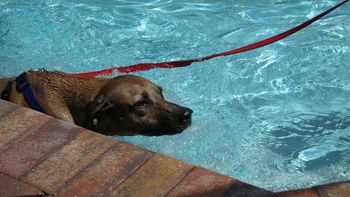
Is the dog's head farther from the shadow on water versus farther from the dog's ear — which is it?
Answer: the shadow on water

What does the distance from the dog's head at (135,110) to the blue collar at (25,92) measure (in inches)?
18.2

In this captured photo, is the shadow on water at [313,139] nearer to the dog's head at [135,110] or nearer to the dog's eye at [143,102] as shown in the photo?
the dog's head at [135,110]

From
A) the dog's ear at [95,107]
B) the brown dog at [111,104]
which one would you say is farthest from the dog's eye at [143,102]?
the dog's ear at [95,107]

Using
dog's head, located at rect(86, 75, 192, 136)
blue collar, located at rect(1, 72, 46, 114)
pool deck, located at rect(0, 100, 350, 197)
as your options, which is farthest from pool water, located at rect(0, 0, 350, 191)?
pool deck, located at rect(0, 100, 350, 197)

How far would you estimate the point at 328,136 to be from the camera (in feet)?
18.4

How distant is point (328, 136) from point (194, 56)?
2161 mm

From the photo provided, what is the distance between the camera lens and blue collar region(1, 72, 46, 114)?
14.2 feet

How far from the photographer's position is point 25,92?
442 cm

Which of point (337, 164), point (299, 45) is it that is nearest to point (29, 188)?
point (337, 164)

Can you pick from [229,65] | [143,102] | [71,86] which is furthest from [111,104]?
[229,65]

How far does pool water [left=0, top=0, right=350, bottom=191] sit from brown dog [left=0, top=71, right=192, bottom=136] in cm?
82

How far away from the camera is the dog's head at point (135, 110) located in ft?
15.0

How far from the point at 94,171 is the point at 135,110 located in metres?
1.57

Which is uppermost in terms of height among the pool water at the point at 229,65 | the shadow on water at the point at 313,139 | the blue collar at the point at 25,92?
the blue collar at the point at 25,92
